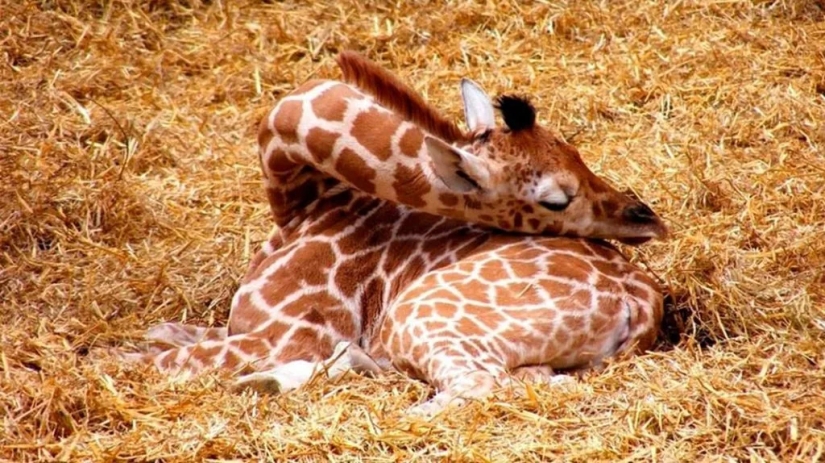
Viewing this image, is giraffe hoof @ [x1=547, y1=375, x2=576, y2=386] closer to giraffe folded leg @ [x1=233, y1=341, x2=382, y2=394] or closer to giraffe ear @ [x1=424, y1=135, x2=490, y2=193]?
giraffe folded leg @ [x1=233, y1=341, x2=382, y2=394]

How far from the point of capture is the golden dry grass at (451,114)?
240 inches

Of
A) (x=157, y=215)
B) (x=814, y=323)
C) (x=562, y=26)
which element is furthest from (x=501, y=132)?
(x=562, y=26)

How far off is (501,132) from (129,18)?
14.9ft

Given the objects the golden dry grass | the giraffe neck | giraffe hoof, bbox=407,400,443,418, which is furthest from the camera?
the giraffe neck

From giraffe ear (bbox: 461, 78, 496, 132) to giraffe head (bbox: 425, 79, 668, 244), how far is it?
0.07 meters

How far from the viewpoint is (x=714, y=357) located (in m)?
6.77

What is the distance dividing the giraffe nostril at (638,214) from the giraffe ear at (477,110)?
2.47ft

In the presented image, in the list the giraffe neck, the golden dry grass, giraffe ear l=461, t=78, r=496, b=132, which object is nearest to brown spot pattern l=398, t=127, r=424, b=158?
the giraffe neck

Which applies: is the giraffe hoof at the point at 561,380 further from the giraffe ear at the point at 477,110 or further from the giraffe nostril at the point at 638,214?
the giraffe ear at the point at 477,110

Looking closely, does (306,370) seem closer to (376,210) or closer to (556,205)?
(376,210)

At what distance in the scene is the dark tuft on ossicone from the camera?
7.17m

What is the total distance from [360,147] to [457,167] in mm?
486

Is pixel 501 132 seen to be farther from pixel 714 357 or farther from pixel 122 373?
pixel 122 373

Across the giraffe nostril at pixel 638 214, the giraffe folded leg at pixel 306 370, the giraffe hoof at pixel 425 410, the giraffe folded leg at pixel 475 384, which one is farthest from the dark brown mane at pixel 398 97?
the giraffe hoof at pixel 425 410
